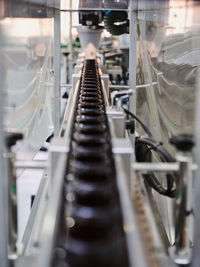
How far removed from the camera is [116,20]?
141 inches

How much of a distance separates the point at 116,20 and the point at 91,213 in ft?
10.3

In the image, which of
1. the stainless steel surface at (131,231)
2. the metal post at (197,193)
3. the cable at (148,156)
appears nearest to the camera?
the stainless steel surface at (131,231)

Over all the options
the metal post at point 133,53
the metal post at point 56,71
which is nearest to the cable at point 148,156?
the metal post at point 133,53

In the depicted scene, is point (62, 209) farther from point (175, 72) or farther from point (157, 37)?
point (157, 37)

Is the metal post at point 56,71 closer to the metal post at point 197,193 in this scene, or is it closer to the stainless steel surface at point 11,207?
the stainless steel surface at point 11,207

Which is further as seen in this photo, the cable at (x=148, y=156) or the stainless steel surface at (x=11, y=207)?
the cable at (x=148, y=156)

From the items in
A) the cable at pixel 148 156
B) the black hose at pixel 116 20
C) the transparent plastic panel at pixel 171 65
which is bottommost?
the cable at pixel 148 156

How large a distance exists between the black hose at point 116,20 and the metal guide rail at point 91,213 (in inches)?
109

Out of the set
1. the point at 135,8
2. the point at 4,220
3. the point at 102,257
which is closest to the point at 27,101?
the point at 4,220

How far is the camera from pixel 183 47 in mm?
1513

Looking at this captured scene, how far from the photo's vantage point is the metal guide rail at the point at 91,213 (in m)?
0.65

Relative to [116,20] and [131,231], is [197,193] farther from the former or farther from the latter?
[116,20]

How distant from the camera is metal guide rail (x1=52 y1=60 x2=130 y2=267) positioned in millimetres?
655

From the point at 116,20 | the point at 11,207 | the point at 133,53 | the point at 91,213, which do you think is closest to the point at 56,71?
the point at 133,53
